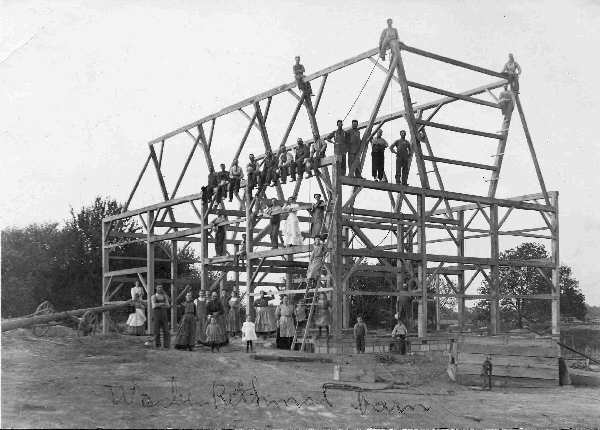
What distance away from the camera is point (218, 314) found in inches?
814

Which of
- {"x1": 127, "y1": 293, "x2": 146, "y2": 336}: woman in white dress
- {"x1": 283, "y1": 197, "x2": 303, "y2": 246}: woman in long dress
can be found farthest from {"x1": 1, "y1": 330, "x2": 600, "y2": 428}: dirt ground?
{"x1": 127, "y1": 293, "x2": 146, "y2": 336}: woman in white dress

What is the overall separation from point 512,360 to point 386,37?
8.83 meters

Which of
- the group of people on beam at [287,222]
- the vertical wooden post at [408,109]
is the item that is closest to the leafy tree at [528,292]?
the group of people on beam at [287,222]

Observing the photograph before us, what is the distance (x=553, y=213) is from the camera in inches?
954

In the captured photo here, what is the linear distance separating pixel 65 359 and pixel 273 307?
7.76m

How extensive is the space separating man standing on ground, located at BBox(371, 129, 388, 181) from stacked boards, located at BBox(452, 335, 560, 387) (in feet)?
20.9

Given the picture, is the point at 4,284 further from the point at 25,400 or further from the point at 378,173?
the point at 25,400

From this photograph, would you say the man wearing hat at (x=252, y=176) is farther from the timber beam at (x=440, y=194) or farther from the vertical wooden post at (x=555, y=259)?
the vertical wooden post at (x=555, y=259)

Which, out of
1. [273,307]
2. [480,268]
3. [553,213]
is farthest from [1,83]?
[553,213]

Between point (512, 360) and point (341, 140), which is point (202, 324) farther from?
point (512, 360)

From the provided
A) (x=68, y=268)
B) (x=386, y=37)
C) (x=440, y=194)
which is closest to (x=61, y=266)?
(x=68, y=268)

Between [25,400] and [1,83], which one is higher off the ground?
[1,83]

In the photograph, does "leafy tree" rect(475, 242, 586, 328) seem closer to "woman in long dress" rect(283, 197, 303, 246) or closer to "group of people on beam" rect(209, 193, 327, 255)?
"group of people on beam" rect(209, 193, 327, 255)

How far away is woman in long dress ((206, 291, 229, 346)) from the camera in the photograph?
20.2 meters
